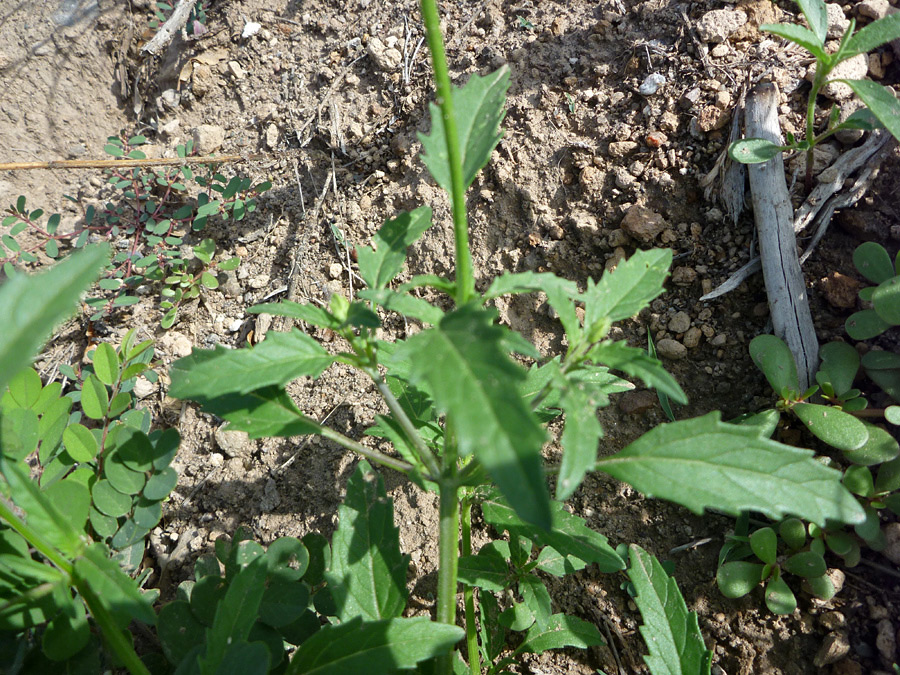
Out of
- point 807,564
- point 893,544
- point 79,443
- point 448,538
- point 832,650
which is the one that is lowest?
point 832,650

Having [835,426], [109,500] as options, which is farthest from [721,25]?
[109,500]

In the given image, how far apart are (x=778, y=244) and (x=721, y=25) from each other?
3.48ft

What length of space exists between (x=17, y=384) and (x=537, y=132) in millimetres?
2265

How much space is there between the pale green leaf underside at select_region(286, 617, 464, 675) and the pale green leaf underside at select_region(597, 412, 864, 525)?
0.63 metres

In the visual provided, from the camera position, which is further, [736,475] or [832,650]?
[832,650]

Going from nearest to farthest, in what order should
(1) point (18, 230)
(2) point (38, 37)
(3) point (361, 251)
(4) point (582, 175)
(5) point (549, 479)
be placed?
(3) point (361, 251) < (5) point (549, 479) < (4) point (582, 175) < (1) point (18, 230) < (2) point (38, 37)

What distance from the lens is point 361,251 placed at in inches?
61.9

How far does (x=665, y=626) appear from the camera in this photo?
1.79 metres

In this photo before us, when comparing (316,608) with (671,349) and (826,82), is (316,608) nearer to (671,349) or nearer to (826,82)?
(671,349)

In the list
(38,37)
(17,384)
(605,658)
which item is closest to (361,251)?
(17,384)

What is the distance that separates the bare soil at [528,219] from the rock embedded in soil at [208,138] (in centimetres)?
5

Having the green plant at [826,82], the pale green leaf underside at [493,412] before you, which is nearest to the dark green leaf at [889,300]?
the green plant at [826,82]

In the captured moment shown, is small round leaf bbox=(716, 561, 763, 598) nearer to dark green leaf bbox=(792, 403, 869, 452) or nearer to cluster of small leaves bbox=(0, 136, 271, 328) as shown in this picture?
dark green leaf bbox=(792, 403, 869, 452)

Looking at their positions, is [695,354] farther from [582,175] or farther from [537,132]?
[537,132]
